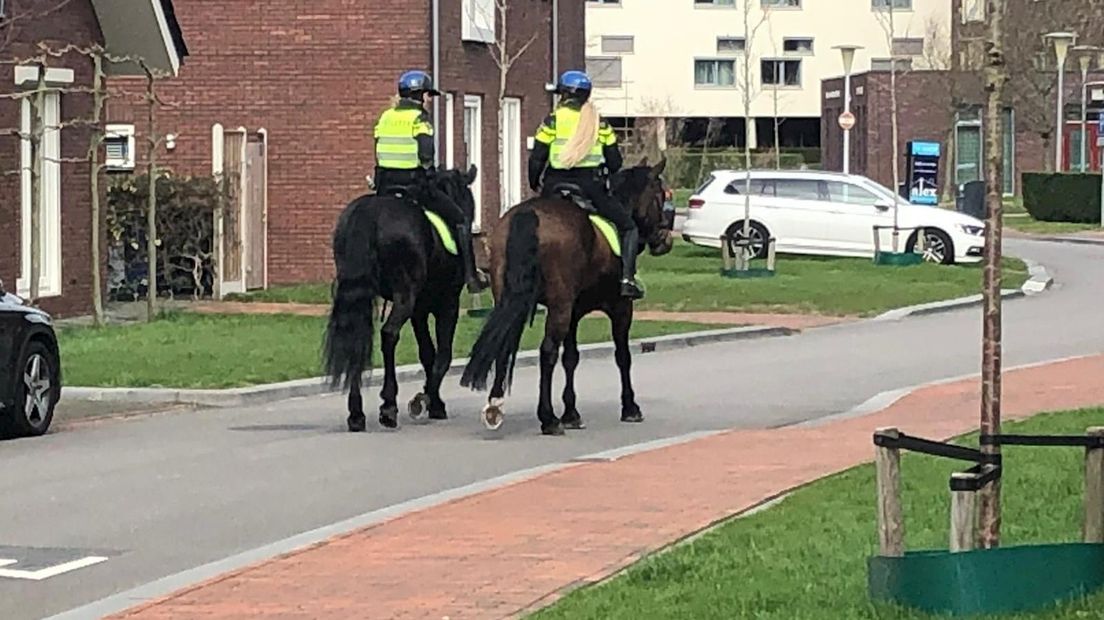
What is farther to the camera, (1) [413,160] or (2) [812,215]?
(2) [812,215]

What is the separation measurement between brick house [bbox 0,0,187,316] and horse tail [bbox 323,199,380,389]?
8832 mm

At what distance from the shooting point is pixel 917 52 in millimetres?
88000

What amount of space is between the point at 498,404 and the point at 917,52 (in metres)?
74.8

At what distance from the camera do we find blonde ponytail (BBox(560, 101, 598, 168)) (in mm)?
15883

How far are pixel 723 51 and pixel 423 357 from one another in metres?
74.4

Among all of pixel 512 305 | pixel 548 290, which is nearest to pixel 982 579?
pixel 512 305

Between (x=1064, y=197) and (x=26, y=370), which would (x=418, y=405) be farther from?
(x=1064, y=197)

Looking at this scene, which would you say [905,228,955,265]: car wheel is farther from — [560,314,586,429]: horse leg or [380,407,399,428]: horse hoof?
[380,407,399,428]: horse hoof

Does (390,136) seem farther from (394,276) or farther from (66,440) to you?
(66,440)

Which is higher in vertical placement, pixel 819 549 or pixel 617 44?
pixel 617 44

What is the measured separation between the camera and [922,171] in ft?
160

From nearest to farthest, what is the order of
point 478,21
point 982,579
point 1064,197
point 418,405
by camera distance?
point 982,579, point 418,405, point 478,21, point 1064,197

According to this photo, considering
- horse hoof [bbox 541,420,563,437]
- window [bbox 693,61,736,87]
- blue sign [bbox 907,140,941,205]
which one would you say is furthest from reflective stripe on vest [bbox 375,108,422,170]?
window [bbox 693,61,736,87]

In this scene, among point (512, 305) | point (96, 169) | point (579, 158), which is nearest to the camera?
point (512, 305)
